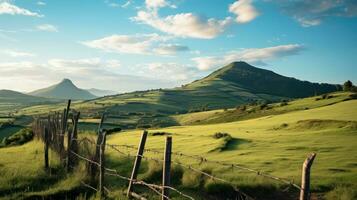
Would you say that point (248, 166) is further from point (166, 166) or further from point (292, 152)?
point (166, 166)

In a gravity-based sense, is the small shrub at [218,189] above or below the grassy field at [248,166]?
below

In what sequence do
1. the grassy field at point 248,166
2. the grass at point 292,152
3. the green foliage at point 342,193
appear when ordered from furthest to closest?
the grass at point 292,152, the grassy field at point 248,166, the green foliage at point 342,193

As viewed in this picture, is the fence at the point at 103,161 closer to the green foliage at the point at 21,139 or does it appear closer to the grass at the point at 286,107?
the green foliage at the point at 21,139

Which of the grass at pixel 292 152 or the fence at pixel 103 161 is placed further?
the grass at pixel 292 152

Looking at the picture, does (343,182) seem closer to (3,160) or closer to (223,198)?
(223,198)

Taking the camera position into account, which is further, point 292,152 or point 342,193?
point 292,152

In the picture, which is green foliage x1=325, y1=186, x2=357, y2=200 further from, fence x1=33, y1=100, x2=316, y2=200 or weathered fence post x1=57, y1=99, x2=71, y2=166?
weathered fence post x1=57, y1=99, x2=71, y2=166

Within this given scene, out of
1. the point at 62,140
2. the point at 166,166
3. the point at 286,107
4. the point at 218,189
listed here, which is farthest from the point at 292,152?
the point at 286,107

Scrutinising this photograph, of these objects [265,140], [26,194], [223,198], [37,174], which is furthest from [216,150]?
[26,194]

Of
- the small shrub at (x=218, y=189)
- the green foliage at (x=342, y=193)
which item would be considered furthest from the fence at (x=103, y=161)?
the green foliage at (x=342, y=193)

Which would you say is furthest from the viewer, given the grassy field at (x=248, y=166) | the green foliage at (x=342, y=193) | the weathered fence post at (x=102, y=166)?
the grassy field at (x=248, y=166)

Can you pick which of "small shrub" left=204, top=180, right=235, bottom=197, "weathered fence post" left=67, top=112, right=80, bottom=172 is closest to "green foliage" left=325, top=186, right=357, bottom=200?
"small shrub" left=204, top=180, right=235, bottom=197

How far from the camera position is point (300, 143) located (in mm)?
23500

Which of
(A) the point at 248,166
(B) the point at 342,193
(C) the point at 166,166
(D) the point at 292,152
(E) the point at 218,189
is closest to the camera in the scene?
(C) the point at 166,166
